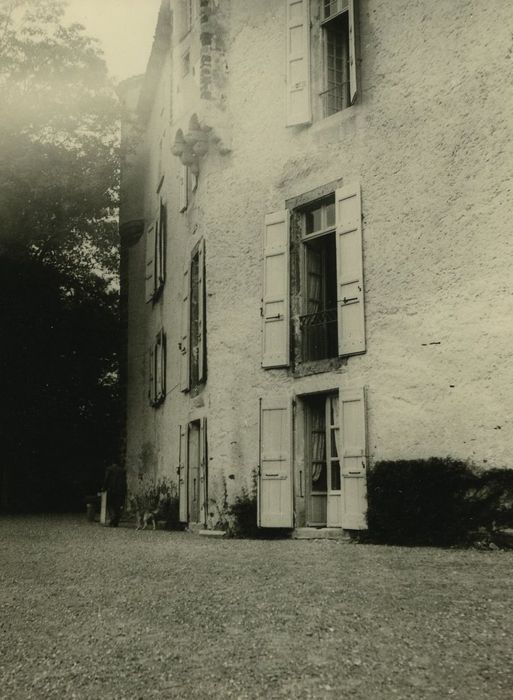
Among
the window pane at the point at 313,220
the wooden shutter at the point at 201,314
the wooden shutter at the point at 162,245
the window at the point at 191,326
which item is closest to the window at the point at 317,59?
the window pane at the point at 313,220

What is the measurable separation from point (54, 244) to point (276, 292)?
11.6 metres

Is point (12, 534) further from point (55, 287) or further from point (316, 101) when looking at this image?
point (55, 287)

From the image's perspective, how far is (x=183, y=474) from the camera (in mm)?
13352

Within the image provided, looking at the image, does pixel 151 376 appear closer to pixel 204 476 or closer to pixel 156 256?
pixel 156 256

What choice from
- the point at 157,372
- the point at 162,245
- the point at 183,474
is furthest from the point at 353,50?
the point at 157,372

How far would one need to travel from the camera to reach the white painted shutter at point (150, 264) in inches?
705

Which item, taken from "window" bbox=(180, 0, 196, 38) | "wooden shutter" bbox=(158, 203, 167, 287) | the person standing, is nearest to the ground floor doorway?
the person standing

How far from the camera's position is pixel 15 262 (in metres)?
19.9

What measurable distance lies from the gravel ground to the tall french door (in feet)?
7.75

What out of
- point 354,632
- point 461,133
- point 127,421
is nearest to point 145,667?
point 354,632

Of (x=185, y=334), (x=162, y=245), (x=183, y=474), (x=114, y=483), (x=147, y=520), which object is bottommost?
(x=147, y=520)

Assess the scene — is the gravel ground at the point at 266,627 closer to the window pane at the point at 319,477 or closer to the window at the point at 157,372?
the window pane at the point at 319,477

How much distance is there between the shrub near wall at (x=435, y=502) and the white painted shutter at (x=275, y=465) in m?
1.43

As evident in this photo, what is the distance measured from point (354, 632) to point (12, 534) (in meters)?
9.37
